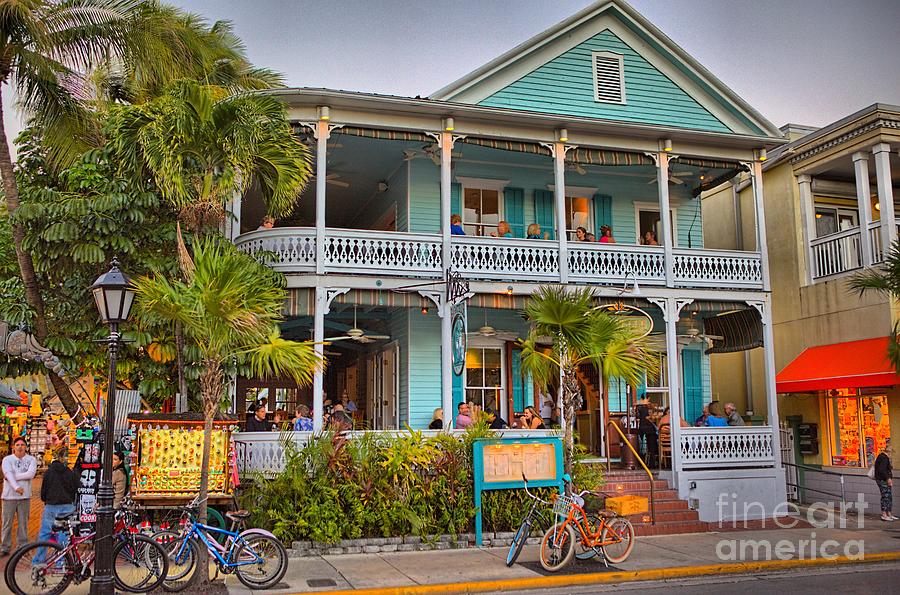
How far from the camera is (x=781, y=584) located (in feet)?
35.9

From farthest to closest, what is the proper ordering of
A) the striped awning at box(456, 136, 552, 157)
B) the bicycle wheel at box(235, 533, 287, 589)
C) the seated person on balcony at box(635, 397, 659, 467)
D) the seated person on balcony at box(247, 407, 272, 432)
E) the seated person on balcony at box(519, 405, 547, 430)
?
the seated person on balcony at box(635, 397, 659, 467) → the striped awning at box(456, 136, 552, 157) → the seated person on balcony at box(519, 405, 547, 430) → the seated person on balcony at box(247, 407, 272, 432) → the bicycle wheel at box(235, 533, 287, 589)

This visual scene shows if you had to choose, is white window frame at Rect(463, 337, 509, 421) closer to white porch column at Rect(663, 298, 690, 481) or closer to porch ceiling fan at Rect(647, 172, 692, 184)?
white porch column at Rect(663, 298, 690, 481)

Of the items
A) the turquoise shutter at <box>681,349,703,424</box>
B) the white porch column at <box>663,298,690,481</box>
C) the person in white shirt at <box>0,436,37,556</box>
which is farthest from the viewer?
the turquoise shutter at <box>681,349,703,424</box>

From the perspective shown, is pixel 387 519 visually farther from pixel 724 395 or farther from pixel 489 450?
pixel 724 395

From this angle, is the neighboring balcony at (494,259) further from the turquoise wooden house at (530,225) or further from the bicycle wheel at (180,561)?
the bicycle wheel at (180,561)

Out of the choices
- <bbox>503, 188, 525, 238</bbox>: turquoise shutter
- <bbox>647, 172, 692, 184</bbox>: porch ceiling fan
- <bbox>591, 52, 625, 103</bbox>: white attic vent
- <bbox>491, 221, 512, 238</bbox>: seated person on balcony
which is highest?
<bbox>591, 52, 625, 103</bbox>: white attic vent

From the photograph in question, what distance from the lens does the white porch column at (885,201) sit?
17.8m

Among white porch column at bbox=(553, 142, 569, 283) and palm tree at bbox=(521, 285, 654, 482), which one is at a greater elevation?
white porch column at bbox=(553, 142, 569, 283)

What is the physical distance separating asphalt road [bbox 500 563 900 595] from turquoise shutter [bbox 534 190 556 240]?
965cm

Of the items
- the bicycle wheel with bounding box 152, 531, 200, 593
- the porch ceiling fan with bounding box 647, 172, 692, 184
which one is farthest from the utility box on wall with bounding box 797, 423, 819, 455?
the bicycle wheel with bounding box 152, 531, 200, 593

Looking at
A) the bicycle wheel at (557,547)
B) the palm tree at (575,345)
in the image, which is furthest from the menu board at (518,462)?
the bicycle wheel at (557,547)

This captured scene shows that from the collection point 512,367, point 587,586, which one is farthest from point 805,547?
point 512,367

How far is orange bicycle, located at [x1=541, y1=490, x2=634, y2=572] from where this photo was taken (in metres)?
11.4

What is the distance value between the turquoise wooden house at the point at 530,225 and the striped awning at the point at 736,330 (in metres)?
0.05
